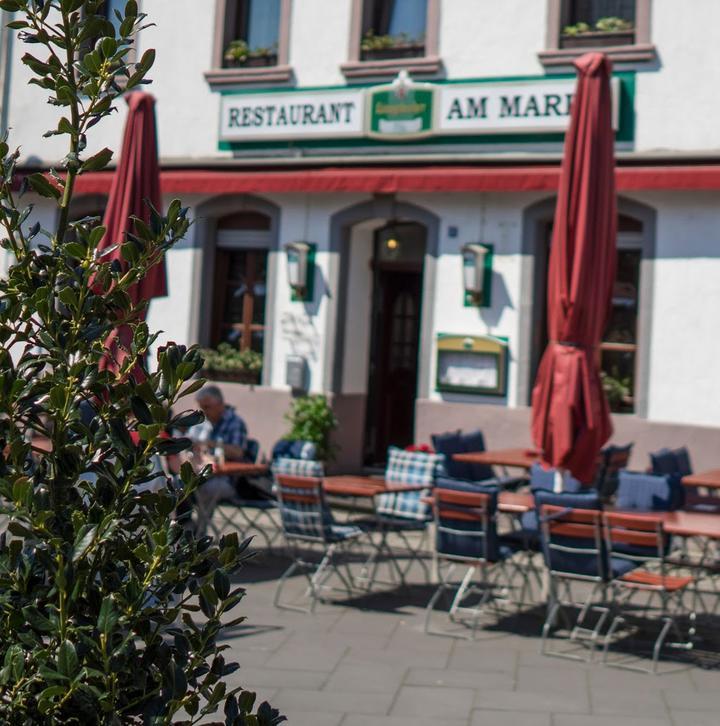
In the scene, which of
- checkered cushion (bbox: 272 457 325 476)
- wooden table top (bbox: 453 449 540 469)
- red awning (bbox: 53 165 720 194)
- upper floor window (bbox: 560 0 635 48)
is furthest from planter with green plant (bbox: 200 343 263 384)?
checkered cushion (bbox: 272 457 325 476)

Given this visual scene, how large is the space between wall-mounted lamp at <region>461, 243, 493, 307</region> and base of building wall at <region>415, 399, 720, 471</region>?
1.12 m

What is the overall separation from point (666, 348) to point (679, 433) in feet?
2.72

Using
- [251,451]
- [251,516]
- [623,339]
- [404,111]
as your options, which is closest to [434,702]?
[251,451]

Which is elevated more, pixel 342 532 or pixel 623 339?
pixel 623 339

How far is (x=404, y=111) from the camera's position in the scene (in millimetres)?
14008

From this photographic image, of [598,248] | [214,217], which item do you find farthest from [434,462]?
[214,217]

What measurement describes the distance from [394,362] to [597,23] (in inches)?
175

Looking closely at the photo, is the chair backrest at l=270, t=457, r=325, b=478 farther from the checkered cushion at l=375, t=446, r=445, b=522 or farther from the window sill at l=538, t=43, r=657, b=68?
the window sill at l=538, t=43, r=657, b=68

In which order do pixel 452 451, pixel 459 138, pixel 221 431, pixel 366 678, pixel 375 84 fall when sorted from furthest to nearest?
pixel 375 84 < pixel 459 138 < pixel 452 451 < pixel 221 431 < pixel 366 678

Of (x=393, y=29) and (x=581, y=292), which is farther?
(x=393, y=29)

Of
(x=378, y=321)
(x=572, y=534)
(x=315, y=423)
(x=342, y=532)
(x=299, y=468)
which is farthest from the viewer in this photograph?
(x=378, y=321)

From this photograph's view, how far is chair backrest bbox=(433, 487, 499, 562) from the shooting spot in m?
7.81

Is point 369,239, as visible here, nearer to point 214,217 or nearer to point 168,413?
point 214,217

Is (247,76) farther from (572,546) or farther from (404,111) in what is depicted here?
(572,546)
